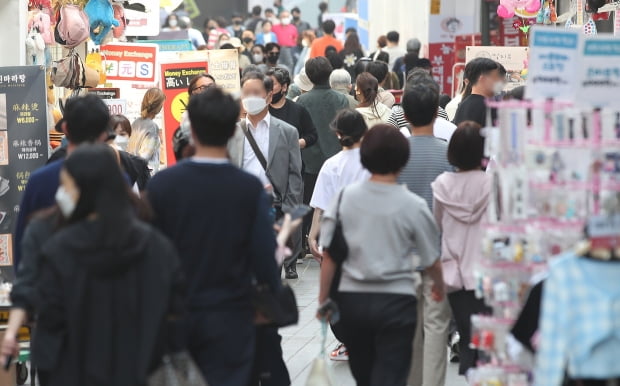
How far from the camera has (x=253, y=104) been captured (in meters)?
9.43

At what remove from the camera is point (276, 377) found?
24.0ft

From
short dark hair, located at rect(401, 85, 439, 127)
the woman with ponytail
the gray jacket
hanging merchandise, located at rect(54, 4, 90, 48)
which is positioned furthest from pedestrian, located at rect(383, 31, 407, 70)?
short dark hair, located at rect(401, 85, 439, 127)

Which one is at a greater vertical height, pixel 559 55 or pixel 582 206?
pixel 559 55

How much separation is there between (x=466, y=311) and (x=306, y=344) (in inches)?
113

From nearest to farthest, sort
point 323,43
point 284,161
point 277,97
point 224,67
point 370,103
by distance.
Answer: point 284,161
point 370,103
point 277,97
point 224,67
point 323,43

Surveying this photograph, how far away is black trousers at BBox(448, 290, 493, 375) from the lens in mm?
7305

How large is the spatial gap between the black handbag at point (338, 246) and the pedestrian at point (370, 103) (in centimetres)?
534

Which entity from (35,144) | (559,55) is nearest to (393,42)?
(35,144)

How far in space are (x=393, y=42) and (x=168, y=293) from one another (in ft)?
61.3

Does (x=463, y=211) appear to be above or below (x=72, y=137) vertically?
below

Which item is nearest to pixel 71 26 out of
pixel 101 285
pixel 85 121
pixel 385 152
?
pixel 85 121

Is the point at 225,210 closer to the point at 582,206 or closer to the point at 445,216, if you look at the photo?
the point at 582,206

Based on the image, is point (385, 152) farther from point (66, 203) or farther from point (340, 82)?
point (340, 82)

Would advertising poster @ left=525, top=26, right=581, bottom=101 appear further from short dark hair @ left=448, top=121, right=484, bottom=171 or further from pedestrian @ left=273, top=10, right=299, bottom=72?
pedestrian @ left=273, top=10, right=299, bottom=72
